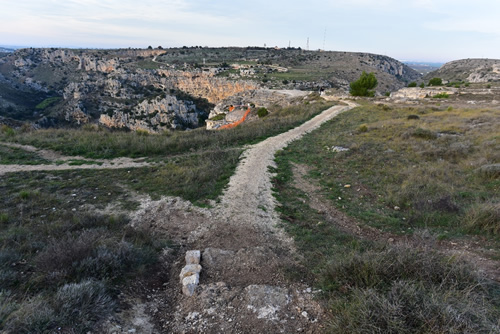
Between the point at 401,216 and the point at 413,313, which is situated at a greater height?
the point at 413,313

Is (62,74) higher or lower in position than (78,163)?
higher

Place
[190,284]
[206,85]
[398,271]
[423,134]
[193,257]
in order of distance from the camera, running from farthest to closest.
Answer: [206,85] < [423,134] < [193,257] < [190,284] < [398,271]

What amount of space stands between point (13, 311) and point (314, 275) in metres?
4.22

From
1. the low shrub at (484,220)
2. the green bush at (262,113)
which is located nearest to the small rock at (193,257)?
the low shrub at (484,220)

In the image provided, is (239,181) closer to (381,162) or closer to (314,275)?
(314,275)

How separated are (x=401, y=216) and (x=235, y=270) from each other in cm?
527

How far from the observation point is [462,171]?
1032 cm

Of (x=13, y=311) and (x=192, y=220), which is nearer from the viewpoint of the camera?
(x=13, y=311)

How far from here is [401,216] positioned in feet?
23.9

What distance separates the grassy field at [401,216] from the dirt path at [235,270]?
481 millimetres

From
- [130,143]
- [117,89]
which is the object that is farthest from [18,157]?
[117,89]

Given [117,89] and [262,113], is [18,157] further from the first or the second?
[117,89]

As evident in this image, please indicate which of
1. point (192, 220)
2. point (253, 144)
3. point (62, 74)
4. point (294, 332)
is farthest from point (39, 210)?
point (62, 74)

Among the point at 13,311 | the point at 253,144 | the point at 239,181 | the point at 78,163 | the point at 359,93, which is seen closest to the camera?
the point at 13,311
